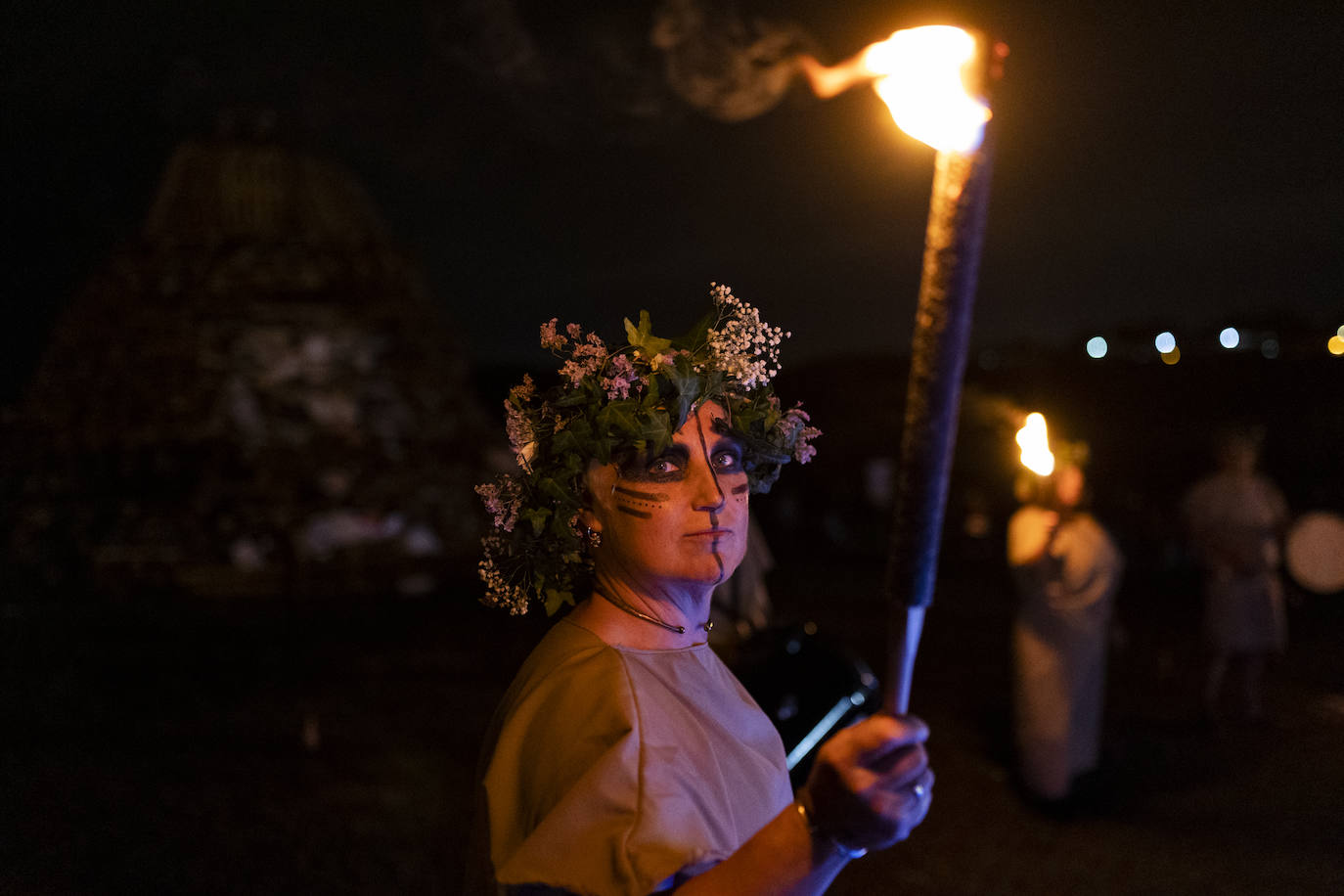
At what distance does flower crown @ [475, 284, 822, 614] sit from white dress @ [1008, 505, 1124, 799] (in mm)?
4104

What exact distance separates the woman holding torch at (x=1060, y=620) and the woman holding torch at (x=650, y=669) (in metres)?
4.03

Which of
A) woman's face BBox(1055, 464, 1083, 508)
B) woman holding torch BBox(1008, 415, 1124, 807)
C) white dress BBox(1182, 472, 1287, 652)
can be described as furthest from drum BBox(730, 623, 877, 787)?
white dress BBox(1182, 472, 1287, 652)

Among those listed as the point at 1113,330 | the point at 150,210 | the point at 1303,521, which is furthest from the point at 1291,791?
the point at 1113,330

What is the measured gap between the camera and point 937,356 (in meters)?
1.11

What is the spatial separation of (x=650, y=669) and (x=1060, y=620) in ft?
15.0

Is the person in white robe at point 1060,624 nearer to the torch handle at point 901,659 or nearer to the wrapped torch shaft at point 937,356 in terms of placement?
the torch handle at point 901,659

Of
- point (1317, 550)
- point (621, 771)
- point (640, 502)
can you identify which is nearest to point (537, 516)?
point (640, 502)

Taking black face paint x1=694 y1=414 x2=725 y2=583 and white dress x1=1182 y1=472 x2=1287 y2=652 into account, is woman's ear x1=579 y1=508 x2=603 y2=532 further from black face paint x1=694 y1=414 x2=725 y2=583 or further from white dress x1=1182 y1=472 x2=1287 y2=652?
white dress x1=1182 y1=472 x2=1287 y2=652

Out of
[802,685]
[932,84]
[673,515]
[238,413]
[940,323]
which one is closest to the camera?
[940,323]

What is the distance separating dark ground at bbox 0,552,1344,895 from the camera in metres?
5.32

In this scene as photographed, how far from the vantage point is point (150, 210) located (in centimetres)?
1370

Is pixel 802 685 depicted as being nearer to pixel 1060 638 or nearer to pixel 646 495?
pixel 1060 638

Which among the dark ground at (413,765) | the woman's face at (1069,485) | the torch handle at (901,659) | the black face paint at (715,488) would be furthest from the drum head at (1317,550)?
the torch handle at (901,659)

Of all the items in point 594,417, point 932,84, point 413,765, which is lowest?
point 413,765
